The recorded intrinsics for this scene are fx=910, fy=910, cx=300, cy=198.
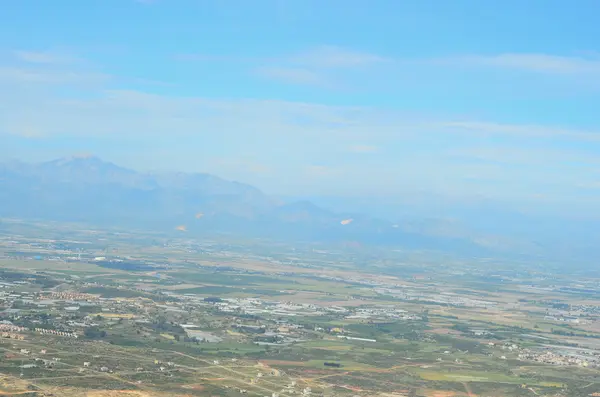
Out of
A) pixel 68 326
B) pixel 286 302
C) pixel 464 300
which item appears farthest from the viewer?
pixel 464 300

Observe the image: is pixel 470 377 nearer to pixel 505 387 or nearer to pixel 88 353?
pixel 505 387

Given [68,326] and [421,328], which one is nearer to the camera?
[68,326]

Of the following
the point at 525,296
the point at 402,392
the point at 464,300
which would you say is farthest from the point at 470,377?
the point at 525,296

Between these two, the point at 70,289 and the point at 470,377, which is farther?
the point at 70,289

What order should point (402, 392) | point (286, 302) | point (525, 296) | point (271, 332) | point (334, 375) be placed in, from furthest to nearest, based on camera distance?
point (525, 296) → point (286, 302) → point (271, 332) → point (334, 375) → point (402, 392)

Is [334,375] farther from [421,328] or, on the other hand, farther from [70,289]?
[70,289]

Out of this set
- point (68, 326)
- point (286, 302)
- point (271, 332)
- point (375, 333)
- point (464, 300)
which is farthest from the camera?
point (464, 300)

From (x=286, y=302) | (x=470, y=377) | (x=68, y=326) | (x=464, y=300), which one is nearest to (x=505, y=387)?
(x=470, y=377)

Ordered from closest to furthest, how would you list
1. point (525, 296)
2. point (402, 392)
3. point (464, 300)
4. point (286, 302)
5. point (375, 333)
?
point (402, 392) < point (375, 333) < point (286, 302) < point (464, 300) < point (525, 296)
